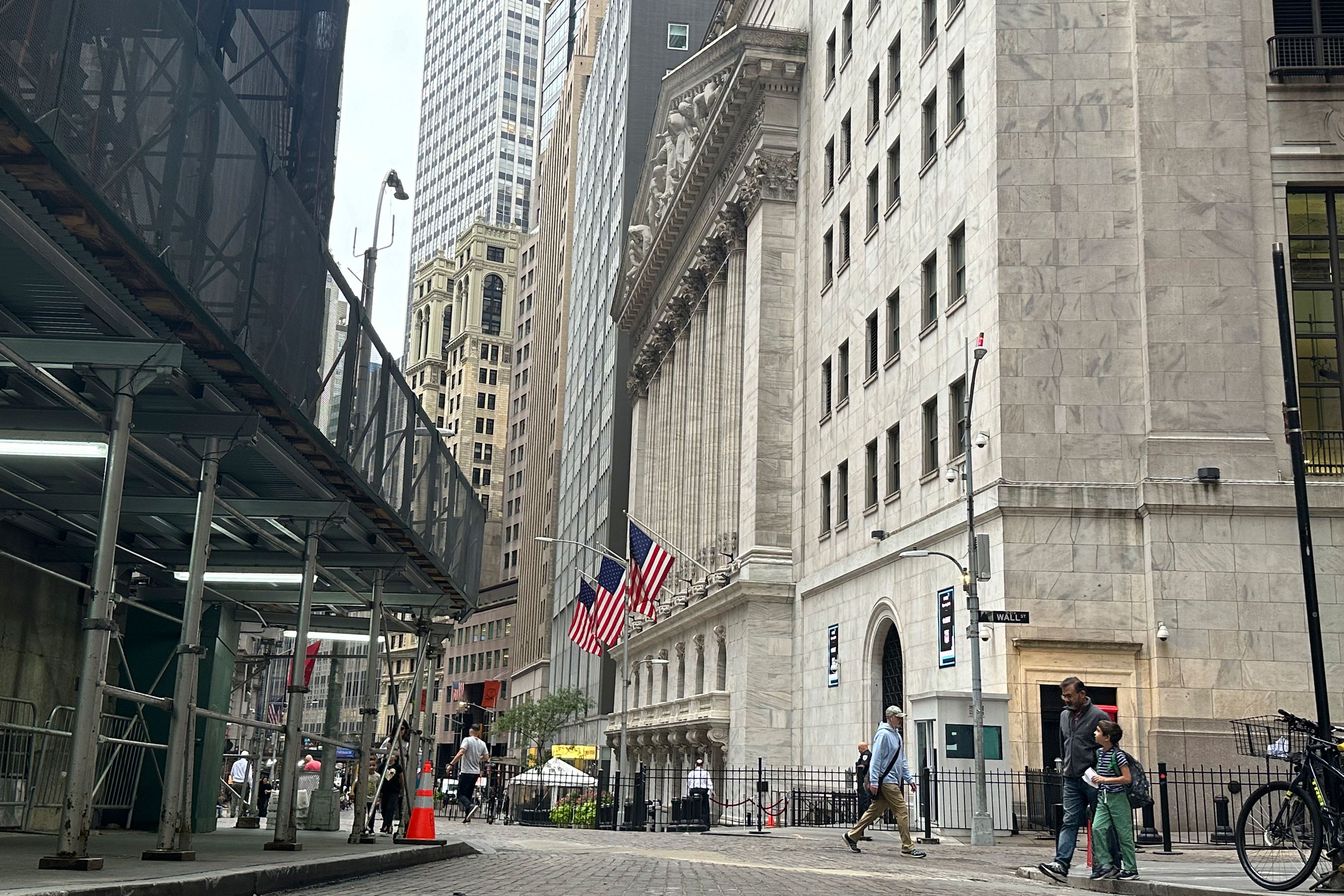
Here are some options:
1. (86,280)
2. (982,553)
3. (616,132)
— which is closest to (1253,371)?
(982,553)

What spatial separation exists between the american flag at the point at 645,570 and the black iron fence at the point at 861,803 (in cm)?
619

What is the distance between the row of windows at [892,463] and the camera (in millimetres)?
33969

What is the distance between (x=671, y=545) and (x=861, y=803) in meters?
28.8

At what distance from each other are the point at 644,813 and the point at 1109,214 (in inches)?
777

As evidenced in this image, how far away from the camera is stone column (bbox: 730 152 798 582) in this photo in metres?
50.1

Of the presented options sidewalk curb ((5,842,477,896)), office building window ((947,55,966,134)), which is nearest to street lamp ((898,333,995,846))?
office building window ((947,55,966,134))

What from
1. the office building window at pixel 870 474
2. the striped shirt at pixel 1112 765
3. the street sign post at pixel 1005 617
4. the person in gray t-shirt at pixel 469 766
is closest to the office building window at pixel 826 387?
the office building window at pixel 870 474

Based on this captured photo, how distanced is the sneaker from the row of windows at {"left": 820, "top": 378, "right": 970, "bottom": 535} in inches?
509

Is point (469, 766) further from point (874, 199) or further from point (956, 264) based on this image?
point (874, 199)

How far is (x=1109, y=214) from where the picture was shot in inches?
1250

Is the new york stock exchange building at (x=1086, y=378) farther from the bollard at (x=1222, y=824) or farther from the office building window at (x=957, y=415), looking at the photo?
the bollard at (x=1222, y=824)

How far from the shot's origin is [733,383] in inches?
2237

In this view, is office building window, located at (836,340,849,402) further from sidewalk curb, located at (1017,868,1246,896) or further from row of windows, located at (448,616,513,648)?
row of windows, located at (448,616,513,648)

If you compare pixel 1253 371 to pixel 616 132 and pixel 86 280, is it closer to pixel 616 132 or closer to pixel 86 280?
pixel 86 280
